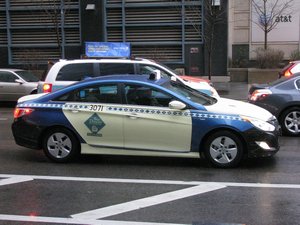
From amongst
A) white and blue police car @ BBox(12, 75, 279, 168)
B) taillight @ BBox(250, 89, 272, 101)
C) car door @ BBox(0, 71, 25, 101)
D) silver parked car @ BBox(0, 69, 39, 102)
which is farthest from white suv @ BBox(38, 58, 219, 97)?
car door @ BBox(0, 71, 25, 101)

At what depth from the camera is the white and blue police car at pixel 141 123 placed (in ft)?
24.9

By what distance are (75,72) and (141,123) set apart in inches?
166

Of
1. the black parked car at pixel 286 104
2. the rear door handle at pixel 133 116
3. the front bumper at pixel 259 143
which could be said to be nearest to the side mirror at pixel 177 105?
the rear door handle at pixel 133 116

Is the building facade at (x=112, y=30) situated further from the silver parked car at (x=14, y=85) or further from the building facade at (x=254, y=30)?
the silver parked car at (x=14, y=85)

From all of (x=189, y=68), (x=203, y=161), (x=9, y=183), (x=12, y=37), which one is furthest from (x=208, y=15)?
(x=9, y=183)

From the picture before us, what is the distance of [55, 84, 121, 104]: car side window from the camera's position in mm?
7980

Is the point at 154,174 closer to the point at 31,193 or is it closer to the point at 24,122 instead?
the point at 31,193

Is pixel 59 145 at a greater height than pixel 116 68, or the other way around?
pixel 116 68

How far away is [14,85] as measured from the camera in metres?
17.3

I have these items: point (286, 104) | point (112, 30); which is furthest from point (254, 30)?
point (286, 104)

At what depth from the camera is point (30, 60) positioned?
80.5 feet

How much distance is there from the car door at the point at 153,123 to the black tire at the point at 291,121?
389 cm

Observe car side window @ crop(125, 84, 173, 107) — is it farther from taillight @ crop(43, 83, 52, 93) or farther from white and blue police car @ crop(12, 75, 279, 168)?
taillight @ crop(43, 83, 52, 93)

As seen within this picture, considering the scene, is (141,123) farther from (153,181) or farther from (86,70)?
(86,70)
